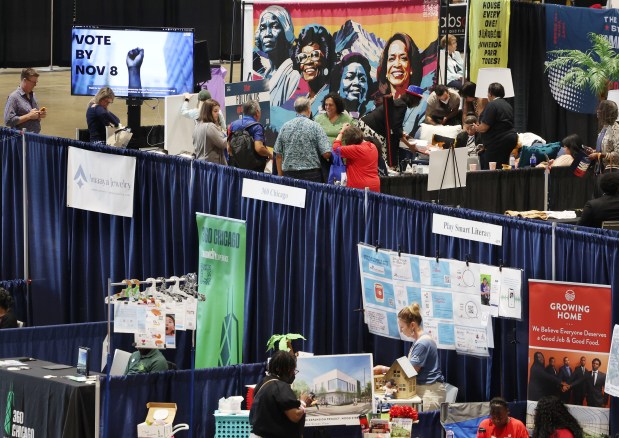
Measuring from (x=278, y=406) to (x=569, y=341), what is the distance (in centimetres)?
171

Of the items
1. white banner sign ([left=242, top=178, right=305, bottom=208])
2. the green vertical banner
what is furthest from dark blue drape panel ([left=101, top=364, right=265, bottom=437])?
white banner sign ([left=242, top=178, right=305, bottom=208])

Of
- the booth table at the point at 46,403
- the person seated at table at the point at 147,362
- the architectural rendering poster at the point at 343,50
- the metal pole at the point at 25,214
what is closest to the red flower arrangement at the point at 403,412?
the person seated at table at the point at 147,362

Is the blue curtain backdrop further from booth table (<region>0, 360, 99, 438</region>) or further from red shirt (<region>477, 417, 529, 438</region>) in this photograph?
booth table (<region>0, 360, 99, 438</region>)

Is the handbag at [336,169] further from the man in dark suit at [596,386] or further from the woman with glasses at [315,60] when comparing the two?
the woman with glasses at [315,60]

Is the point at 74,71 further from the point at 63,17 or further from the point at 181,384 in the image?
the point at 63,17

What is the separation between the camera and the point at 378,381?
9.70m

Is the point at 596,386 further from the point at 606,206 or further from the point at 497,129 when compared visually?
the point at 497,129

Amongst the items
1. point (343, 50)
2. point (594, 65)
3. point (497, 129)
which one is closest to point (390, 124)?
point (497, 129)

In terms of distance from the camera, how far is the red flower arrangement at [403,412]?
9.01m

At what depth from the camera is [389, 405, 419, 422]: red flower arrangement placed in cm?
901

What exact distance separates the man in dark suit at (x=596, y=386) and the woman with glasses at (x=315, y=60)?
8503 mm

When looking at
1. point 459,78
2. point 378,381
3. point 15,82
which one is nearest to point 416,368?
point 378,381

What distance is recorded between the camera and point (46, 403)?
31.1 feet

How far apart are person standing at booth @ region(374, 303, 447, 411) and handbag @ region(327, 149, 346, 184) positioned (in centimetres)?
265
